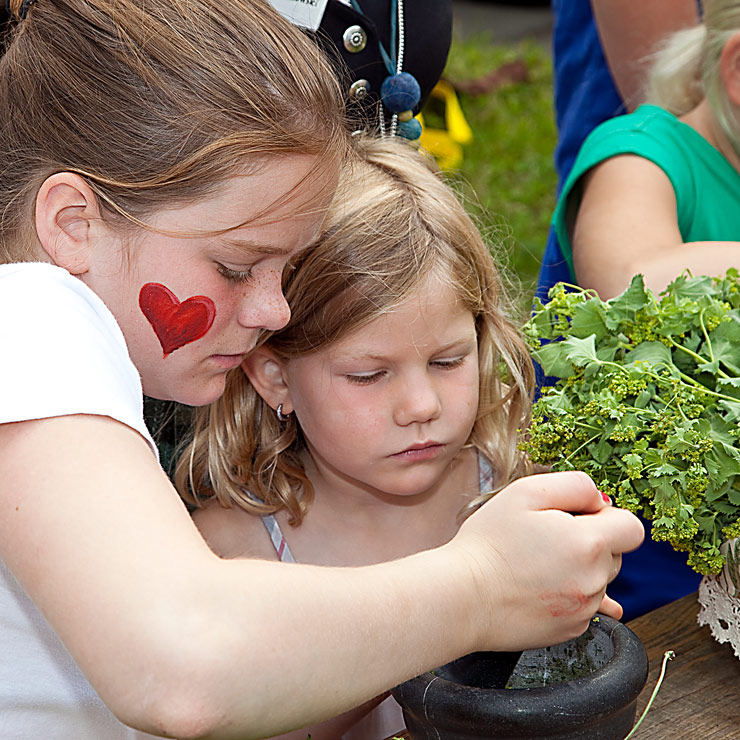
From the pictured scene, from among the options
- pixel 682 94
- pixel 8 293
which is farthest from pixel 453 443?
pixel 682 94

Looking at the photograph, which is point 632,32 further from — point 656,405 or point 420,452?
point 656,405

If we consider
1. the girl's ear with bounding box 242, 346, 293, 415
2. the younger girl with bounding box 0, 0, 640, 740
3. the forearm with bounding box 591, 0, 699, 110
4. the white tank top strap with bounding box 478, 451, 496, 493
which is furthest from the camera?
the forearm with bounding box 591, 0, 699, 110

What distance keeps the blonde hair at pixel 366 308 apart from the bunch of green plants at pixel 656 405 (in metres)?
0.26

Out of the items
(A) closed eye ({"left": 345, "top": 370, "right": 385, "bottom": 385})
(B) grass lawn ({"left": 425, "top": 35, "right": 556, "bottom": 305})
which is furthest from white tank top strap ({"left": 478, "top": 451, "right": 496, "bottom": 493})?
(B) grass lawn ({"left": 425, "top": 35, "right": 556, "bottom": 305})

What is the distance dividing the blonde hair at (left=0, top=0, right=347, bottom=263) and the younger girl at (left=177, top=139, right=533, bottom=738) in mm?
331

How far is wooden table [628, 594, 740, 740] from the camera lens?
1.11 metres

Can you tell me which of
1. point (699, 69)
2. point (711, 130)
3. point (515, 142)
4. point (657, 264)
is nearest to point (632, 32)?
point (699, 69)

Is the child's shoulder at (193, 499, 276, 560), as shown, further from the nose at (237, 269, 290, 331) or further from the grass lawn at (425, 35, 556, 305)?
the grass lawn at (425, 35, 556, 305)

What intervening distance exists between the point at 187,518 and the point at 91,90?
532 millimetres

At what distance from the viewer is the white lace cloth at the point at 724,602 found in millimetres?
1157

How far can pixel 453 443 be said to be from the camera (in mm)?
1512

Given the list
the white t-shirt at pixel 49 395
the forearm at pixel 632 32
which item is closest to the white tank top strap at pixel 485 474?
the white t-shirt at pixel 49 395

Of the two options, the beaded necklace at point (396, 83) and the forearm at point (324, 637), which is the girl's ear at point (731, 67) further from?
the forearm at point (324, 637)

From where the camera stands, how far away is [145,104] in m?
1.08
